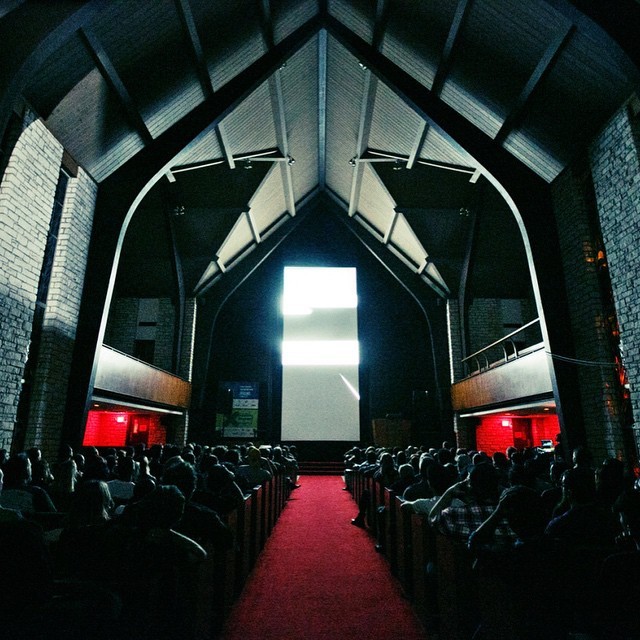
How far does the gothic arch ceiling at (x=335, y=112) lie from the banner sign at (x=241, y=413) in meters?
3.35

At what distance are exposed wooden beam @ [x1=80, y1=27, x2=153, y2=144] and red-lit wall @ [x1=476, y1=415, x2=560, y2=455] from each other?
11133 millimetres

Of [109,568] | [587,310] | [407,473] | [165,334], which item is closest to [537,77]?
[587,310]

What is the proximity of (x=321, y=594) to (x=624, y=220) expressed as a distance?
5526 mm

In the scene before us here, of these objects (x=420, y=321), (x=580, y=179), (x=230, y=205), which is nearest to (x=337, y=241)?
(x=420, y=321)

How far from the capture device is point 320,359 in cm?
1504

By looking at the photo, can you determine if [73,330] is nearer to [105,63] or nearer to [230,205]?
[105,63]

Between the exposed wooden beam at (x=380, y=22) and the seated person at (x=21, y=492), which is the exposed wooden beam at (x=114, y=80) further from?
the seated person at (x=21, y=492)

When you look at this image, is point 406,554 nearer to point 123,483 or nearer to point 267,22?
point 123,483

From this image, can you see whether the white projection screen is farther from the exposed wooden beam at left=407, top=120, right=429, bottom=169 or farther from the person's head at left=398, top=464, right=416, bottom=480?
the person's head at left=398, top=464, right=416, bottom=480

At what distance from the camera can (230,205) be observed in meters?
11.9

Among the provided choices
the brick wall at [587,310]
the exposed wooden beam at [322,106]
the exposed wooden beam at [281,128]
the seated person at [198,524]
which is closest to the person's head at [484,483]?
the seated person at [198,524]

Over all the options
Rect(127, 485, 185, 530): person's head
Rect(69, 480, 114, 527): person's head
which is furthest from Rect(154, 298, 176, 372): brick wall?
Rect(127, 485, 185, 530): person's head

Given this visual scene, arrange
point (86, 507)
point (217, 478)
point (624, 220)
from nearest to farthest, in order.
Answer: point (86, 507)
point (217, 478)
point (624, 220)

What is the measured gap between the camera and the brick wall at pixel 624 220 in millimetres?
5496
